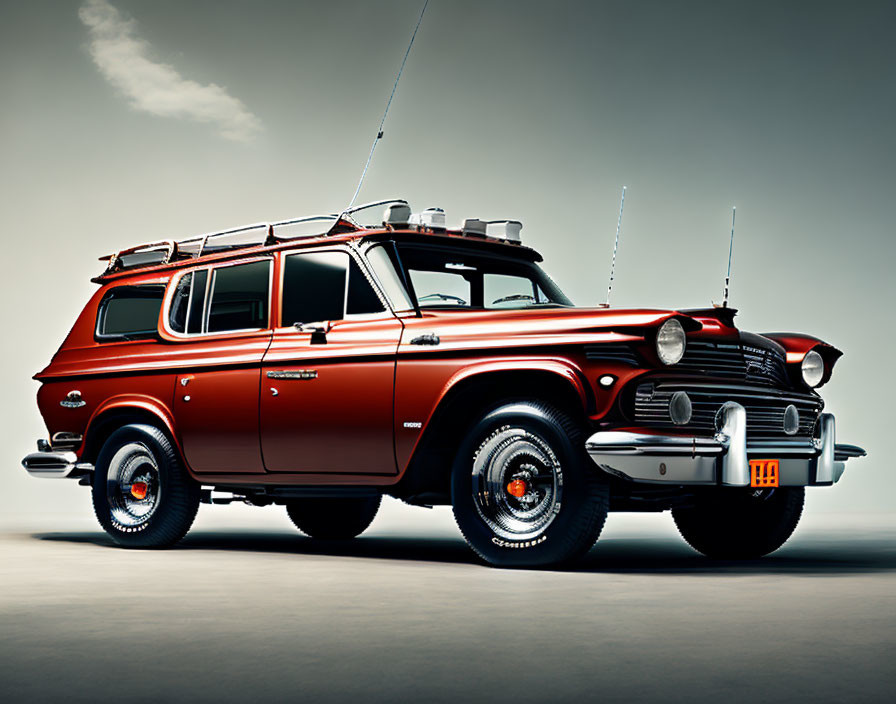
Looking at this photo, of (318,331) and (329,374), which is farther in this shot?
(318,331)

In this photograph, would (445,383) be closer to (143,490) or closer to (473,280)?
(473,280)

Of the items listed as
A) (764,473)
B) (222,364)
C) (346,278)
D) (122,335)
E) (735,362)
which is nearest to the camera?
(764,473)

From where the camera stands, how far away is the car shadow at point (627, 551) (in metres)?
8.00

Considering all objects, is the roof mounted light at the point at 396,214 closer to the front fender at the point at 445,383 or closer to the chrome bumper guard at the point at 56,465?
the front fender at the point at 445,383

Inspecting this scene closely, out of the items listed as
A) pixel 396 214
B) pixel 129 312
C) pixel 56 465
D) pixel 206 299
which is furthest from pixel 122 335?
pixel 396 214

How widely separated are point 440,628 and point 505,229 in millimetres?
4736

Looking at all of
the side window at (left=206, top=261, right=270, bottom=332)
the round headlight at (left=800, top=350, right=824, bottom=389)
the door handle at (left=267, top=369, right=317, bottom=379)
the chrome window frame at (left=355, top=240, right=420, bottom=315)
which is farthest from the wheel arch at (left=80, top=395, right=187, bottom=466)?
the round headlight at (left=800, top=350, right=824, bottom=389)

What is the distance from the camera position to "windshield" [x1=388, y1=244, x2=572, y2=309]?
28.6 feet

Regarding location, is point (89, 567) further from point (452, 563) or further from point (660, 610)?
point (660, 610)

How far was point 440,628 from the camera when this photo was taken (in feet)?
17.6

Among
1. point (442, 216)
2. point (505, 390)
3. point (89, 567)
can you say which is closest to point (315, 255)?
point (442, 216)

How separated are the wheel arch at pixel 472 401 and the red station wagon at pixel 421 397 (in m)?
0.01

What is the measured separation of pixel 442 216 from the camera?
29.9ft

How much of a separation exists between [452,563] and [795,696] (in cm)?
430
